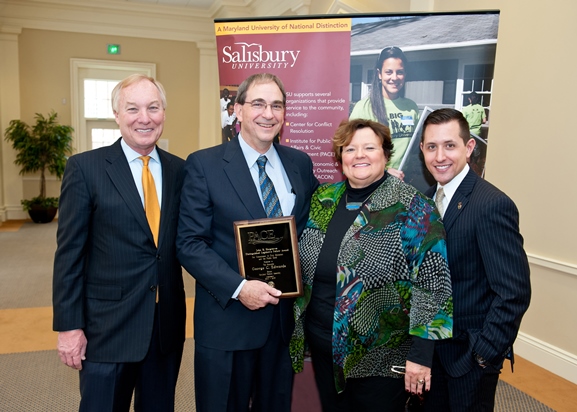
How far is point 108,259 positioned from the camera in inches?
75.5

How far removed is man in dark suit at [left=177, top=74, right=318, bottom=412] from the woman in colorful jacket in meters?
0.18

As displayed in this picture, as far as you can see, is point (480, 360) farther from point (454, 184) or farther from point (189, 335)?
point (189, 335)

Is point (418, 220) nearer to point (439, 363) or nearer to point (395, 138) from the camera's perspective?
point (439, 363)

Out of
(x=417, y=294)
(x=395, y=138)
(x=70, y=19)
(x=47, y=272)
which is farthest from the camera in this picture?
(x=70, y=19)

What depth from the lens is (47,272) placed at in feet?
20.9

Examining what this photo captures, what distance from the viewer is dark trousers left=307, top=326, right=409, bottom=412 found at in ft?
6.01

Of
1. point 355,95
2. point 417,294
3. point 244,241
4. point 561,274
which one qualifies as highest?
point 355,95

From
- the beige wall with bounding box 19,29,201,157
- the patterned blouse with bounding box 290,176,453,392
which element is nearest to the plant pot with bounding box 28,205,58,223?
the beige wall with bounding box 19,29,201,157

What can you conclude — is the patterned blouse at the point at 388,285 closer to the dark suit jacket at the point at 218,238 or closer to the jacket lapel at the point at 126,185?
the dark suit jacket at the point at 218,238

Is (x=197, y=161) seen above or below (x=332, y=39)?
below

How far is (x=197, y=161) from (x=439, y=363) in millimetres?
1226

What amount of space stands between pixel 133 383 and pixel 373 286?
1108 millimetres

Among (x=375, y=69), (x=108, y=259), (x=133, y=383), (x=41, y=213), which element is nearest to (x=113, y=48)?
(x=41, y=213)

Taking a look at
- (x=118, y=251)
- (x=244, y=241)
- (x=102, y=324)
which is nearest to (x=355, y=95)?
(x=244, y=241)
